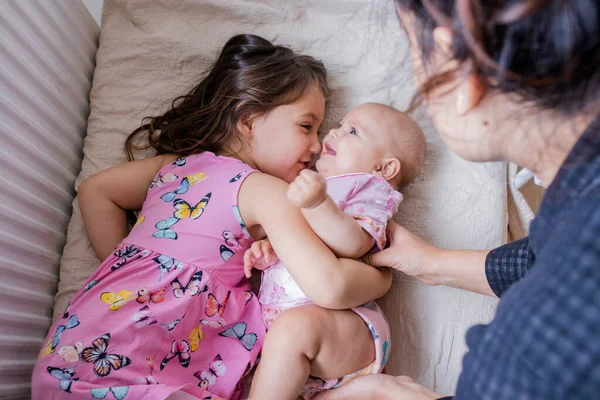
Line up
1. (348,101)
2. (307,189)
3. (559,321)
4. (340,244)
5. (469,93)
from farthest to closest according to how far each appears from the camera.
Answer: (348,101) → (340,244) → (307,189) → (469,93) → (559,321)

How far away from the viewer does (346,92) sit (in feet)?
4.14

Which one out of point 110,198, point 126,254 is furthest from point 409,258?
point 110,198

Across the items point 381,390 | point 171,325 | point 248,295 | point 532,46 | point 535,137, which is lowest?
point 381,390

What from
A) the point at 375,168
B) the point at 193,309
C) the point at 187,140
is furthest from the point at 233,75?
the point at 193,309

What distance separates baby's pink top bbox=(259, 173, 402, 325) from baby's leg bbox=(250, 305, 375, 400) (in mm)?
66

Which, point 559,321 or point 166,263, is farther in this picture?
point 166,263

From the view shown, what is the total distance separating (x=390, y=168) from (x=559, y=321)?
2.20 ft

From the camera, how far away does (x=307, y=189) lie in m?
0.79

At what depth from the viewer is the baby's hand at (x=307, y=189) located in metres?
0.79

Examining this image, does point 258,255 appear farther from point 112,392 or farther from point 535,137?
point 535,137

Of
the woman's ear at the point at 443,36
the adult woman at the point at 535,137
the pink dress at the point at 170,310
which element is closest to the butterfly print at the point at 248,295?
the pink dress at the point at 170,310

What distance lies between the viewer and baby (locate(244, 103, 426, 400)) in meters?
0.85

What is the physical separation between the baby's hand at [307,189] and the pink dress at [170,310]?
21 cm

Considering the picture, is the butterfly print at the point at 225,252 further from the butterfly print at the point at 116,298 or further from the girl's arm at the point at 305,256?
the butterfly print at the point at 116,298
